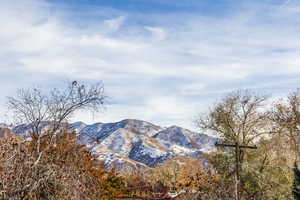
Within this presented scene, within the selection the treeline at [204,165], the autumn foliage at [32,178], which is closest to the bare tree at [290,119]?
the treeline at [204,165]

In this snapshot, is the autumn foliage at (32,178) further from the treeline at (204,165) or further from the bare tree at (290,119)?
the bare tree at (290,119)

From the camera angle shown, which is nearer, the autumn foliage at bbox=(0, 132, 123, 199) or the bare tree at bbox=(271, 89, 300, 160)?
the autumn foliage at bbox=(0, 132, 123, 199)

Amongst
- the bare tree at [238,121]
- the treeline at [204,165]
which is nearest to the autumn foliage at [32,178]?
the treeline at [204,165]

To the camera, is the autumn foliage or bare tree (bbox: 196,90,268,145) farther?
bare tree (bbox: 196,90,268,145)

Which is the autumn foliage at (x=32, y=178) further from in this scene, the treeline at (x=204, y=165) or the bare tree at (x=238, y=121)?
the bare tree at (x=238, y=121)

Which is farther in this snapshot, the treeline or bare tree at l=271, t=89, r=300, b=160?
bare tree at l=271, t=89, r=300, b=160

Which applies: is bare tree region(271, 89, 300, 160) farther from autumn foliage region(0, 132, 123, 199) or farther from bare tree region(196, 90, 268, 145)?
autumn foliage region(0, 132, 123, 199)

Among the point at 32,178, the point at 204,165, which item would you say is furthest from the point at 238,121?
the point at 32,178

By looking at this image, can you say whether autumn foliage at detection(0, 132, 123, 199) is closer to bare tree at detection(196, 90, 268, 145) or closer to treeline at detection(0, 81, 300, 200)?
treeline at detection(0, 81, 300, 200)

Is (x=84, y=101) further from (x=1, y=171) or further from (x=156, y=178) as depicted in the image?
(x=156, y=178)

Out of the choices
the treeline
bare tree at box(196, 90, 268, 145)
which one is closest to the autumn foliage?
the treeline

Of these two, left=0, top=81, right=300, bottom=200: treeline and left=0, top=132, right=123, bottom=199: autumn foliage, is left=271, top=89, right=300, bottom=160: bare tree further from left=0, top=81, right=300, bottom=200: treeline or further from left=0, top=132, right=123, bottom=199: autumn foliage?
left=0, top=132, right=123, bottom=199: autumn foliage

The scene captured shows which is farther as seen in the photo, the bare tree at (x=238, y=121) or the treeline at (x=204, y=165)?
the bare tree at (x=238, y=121)

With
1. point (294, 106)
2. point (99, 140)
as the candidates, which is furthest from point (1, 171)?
point (294, 106)
